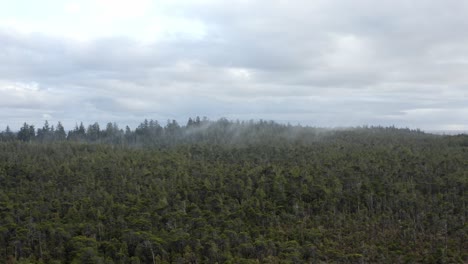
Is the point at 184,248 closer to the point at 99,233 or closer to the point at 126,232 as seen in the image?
the point at 126,232

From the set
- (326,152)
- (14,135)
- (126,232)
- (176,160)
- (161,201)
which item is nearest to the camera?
(126,232)

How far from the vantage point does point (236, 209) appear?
68.5 metres

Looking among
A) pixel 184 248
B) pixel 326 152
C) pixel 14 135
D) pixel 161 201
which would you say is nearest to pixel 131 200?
pixel 161 201

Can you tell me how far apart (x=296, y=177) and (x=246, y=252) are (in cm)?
3462

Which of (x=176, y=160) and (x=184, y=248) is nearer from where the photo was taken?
(x=184, y=248)

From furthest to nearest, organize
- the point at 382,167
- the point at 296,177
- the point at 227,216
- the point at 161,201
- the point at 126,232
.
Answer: the point at 382,167, the point at 296,177, the point at 161,201, the point at 227,216, the point at 126,232

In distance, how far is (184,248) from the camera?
51500mm

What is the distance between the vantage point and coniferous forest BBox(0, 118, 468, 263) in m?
51.0

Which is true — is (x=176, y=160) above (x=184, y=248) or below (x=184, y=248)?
above

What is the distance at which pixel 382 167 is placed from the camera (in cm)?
9156

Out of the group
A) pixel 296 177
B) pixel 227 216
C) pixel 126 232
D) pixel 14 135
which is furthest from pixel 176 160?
pixel 14 135

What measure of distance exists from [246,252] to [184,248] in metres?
7.17

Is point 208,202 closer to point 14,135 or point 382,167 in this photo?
point 382,167

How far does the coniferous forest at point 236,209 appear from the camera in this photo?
167 feet
